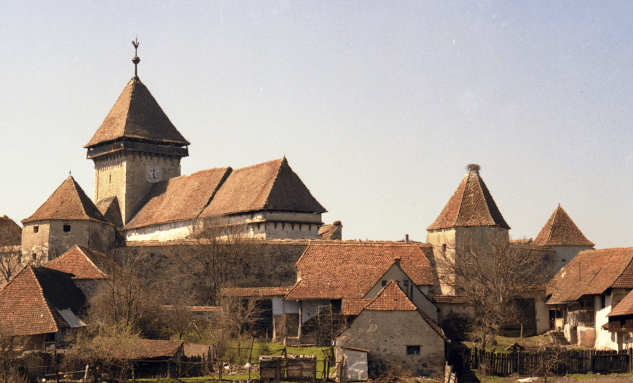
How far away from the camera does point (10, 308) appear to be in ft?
130

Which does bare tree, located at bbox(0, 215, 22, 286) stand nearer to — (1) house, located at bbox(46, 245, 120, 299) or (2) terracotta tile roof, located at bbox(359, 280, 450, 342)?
(1) house, located at bbox(46, 245, 120, 299)

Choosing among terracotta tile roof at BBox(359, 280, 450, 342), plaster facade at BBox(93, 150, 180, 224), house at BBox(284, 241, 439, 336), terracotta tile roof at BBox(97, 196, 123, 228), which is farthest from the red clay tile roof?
plaster facade at BBox(93, 150, 180, 224)

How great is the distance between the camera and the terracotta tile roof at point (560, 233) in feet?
190

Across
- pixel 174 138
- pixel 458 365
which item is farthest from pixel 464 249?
pixel 174 138

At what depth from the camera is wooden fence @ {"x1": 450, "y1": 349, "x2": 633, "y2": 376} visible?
123 ft

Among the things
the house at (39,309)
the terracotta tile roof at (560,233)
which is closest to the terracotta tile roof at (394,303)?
the house at (39,309)

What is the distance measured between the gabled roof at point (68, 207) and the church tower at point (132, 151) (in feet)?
43.9

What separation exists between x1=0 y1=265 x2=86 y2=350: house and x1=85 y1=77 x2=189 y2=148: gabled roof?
28.6 m

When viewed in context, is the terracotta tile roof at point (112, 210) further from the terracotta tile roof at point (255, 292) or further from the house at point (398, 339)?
the house at point (398, 339)

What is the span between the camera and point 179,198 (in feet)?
213

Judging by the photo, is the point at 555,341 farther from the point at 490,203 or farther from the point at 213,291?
the point at 213,291

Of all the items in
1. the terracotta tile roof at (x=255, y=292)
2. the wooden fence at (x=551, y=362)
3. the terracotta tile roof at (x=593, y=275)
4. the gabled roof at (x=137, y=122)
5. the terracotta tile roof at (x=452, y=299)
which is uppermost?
the gabled roof at (x=137, y=122)

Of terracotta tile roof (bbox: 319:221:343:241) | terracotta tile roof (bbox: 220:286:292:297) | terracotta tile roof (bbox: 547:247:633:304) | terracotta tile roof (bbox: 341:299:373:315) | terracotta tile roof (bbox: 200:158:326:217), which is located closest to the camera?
terracotta tile roof (bbox: 341:299:373:315)

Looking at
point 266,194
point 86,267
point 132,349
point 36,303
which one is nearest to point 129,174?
point 266,194
